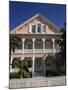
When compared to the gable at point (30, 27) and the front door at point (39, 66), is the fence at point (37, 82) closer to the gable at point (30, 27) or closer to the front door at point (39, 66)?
the front door at point (39, 66)

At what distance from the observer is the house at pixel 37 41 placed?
2002 mm

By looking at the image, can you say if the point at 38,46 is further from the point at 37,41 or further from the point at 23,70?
the point at 23,70

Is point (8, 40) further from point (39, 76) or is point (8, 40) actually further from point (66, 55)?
point (66, 55)

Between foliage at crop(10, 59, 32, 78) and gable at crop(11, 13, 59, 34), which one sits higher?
gable at crop(11, 13, 59, 34)

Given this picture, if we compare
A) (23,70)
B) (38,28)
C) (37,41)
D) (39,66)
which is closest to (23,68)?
(23,70)

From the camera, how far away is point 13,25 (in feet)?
6.44

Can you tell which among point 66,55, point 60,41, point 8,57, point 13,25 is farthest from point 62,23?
point 8,57

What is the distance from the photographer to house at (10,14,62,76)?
6.57 feet

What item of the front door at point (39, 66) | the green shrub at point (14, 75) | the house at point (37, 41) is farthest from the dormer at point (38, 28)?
the green shrub at point (14, 75)

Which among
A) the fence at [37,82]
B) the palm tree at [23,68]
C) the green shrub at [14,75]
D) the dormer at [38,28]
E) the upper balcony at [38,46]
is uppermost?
the dormer at [38,28]

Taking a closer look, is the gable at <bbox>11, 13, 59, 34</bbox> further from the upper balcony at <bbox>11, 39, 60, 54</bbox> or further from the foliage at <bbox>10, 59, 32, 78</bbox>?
the foliage at <bbox>10, 59, 32, 78</bbox>

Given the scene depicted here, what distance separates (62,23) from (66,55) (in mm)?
287

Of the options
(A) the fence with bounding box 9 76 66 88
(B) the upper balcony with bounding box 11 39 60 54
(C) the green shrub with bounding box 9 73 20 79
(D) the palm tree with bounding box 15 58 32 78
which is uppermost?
(B) the upper balcony with bounding box 11 39 60 54

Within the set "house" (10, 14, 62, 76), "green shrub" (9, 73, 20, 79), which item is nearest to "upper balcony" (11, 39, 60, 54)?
"house" (10, 14, 62, 76)
